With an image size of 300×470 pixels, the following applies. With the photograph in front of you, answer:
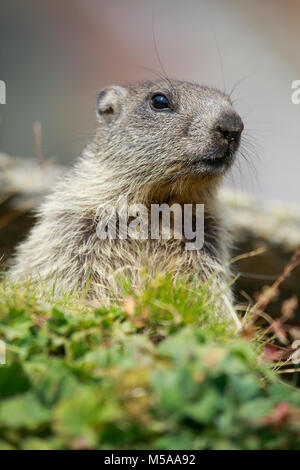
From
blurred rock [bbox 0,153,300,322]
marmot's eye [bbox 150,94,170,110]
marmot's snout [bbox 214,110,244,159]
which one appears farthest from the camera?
blurred rock [bbox 0,153,300,322]

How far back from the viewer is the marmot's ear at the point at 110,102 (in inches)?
207

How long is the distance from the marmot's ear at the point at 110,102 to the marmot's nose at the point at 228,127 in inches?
48.4

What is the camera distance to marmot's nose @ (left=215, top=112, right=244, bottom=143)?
429 centimetres

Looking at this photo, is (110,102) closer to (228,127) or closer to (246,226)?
(228,127)


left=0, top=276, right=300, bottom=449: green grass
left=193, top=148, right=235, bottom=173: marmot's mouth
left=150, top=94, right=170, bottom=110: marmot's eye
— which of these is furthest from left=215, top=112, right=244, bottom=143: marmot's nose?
left=0, top=276, right=300, bottom=449: green grass

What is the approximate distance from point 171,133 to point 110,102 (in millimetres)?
1058

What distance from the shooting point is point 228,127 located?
429cm

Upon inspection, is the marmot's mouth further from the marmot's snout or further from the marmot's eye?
the marmot's eye

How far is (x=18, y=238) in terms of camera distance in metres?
6.77

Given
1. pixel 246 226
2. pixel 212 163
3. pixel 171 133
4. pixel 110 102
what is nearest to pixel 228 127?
pixel 212 163

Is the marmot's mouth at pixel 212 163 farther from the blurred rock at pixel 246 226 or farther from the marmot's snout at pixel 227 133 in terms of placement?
the blurred rock at pixel 246 226

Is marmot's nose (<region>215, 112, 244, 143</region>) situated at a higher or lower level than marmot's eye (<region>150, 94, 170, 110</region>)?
lower

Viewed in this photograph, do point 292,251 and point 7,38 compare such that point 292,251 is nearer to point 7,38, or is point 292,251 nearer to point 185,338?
point 185,338
